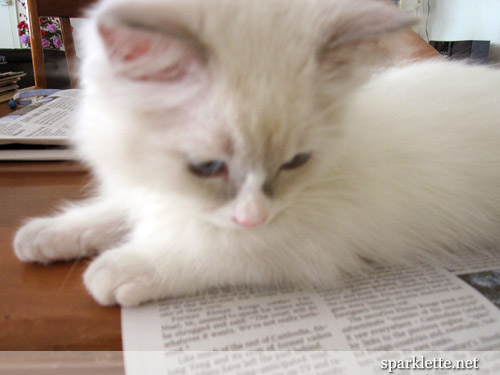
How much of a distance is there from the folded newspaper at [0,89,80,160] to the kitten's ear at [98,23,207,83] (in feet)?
2.21

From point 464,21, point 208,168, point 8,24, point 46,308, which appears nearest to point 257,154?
point 208,168

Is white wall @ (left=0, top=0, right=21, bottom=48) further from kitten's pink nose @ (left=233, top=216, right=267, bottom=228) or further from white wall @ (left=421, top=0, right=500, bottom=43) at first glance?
kitten's pink nose @ (left=233, top=216, right=267, bottom=228)

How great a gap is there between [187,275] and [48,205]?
0.46 metres

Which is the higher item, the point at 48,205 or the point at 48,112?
the point at 48,112

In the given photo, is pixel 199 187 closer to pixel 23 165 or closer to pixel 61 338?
pixel 61 338

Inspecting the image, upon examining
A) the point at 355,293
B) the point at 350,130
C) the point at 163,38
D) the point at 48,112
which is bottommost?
the point at 355,293

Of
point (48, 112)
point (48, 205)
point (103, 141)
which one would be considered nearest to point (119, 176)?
point (103, 141)

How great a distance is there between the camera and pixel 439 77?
95 cm

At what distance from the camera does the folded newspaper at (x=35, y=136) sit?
45.0 inches

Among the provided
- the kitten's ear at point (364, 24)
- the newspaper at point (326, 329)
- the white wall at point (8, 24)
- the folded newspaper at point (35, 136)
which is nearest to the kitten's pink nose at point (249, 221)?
the newspaper at point (326, 329)

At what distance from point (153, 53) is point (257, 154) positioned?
200mm

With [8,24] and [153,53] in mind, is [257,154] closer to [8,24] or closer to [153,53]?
[153,53]

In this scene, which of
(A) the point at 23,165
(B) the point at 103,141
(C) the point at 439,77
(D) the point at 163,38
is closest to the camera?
(D) the point at 163,38

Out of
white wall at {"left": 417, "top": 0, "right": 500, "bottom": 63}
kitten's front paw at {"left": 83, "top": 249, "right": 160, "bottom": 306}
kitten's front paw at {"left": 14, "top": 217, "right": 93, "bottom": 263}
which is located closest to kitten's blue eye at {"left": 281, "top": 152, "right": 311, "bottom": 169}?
kitten's front paw at {"left": 83, "top": 249, "right": 160, "bottom": 306}
